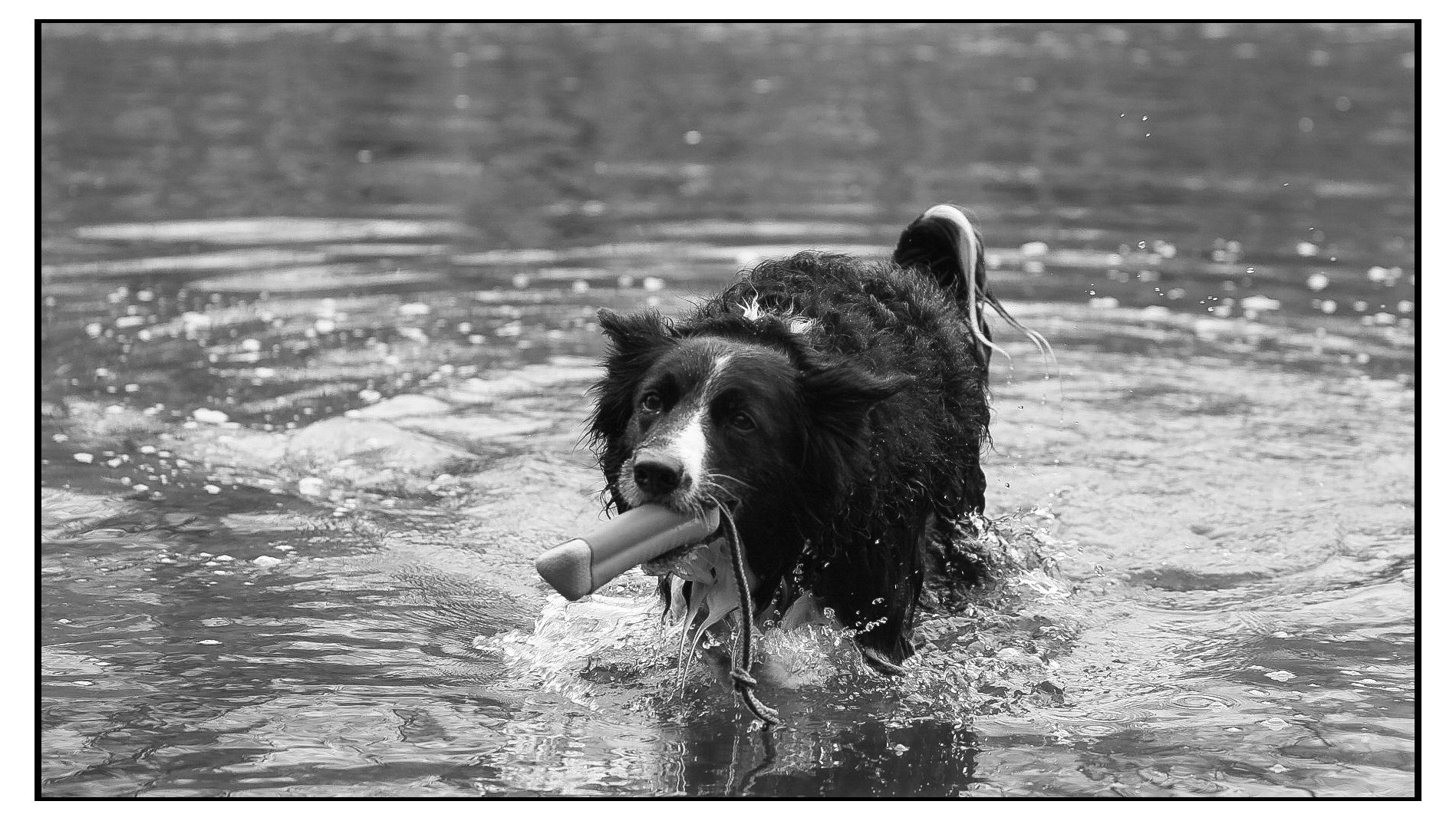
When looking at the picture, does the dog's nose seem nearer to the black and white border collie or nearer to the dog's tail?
the black and white border collie

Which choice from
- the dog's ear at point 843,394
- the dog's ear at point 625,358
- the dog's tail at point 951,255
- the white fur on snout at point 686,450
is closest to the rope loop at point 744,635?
the white fur on snout at point 686,450

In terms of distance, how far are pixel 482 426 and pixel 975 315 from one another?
3013 millimetres

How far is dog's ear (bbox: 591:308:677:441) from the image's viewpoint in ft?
16.0

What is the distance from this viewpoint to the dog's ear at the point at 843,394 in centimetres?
465

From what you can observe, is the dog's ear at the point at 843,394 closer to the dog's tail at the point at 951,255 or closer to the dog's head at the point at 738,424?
the dog's head at the point at 738,424

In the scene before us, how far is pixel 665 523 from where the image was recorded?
446 centimetres

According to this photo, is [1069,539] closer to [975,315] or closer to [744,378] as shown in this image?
[975,315]

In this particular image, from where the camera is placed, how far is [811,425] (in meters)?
4.73

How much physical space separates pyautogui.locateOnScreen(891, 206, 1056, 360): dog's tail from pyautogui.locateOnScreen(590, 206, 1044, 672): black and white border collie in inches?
22.4

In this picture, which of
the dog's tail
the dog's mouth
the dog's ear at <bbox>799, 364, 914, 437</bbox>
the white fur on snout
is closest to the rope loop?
the dog's mouth

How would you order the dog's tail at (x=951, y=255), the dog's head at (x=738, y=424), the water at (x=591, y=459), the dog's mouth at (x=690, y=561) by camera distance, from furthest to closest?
1. the dog's tail at (x=951, y=255)
2. the water at (x=591, y=459)
3. the dog's mouth at (x=690, y=561)
4. the dog's head at (x=738, y=424)

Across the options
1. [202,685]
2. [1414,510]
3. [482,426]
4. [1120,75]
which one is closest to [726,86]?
[1120,75]

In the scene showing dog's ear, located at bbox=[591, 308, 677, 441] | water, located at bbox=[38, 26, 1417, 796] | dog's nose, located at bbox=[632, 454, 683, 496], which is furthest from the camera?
water, located at bbox=[38, 26, 1417, 796]

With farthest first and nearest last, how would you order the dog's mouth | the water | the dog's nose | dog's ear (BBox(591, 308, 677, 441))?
1. the water
2. dog's ear (BBox(591, 308, 677, 441))
3. the dog's mouth
4. the dog's nose
